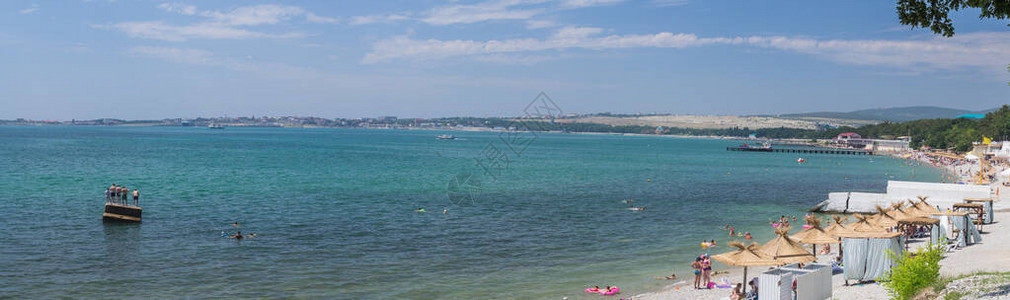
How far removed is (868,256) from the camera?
21.1 m

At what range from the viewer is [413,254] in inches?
1198

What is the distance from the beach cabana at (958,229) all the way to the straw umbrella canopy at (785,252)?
433 inches

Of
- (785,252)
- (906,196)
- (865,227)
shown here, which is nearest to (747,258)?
(785,252)

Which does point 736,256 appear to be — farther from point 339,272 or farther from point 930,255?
point 339,272

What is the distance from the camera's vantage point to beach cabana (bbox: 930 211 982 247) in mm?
28438

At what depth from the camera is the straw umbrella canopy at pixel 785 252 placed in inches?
794

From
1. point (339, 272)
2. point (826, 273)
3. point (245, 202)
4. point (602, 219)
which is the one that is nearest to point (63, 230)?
point (245, 202)

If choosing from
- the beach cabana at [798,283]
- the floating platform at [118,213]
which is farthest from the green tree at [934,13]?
the floating platform at [118,213]

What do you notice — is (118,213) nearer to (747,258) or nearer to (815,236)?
(747,258)

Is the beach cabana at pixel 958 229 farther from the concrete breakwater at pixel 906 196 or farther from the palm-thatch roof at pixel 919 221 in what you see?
the concrete breakwater at pixel 906 196

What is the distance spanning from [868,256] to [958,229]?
36.3ft

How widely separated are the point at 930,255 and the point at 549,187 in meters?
49.1

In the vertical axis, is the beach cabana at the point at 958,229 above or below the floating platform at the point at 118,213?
above

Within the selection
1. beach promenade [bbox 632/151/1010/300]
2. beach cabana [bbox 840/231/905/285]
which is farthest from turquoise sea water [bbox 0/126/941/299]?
beach cabana [bbox 840/231/905/285]
